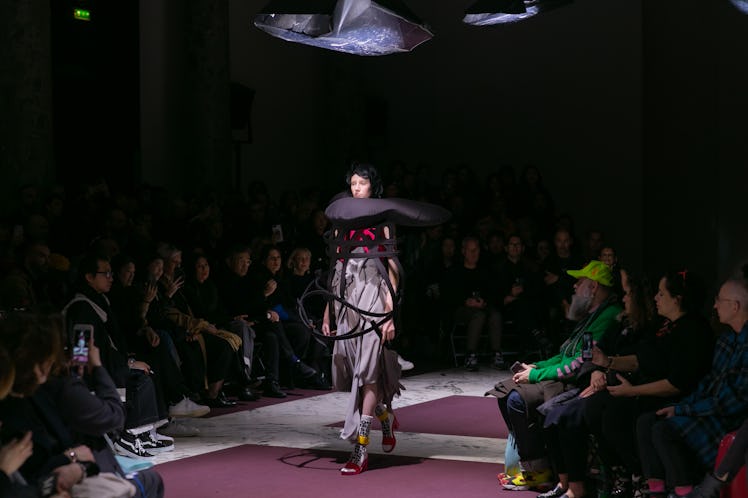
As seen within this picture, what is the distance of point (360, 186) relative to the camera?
6.86 meters

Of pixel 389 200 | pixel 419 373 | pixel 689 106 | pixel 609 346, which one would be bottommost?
pixel 419 373

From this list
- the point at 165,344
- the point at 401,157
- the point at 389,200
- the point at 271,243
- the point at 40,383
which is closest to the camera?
the point at 40,383

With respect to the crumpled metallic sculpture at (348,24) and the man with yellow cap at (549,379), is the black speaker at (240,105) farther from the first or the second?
the man with yellow cap at (549,379)

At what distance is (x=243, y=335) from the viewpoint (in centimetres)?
914

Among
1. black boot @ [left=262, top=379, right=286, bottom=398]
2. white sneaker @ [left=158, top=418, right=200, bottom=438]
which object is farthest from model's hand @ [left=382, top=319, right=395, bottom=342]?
black boot @ [left=262, top=379, right=286, bottom=398]

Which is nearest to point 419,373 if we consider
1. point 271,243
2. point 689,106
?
point 271,243

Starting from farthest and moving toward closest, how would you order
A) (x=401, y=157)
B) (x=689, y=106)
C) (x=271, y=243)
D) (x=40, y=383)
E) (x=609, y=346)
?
(x=401, y=157), (x=689, y=106), (x=271, y=243), (x=609, y=346), (x=40, y=383)

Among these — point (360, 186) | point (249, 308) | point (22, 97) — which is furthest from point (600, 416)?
point (22, 97)

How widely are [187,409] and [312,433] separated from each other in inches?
38.2

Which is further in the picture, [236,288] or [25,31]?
[25,31]

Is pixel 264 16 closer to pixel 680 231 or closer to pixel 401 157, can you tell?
pixel 680 231

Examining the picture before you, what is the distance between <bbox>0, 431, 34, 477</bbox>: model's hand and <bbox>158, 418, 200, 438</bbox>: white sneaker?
3721 mm

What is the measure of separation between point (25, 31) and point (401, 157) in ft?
20.4

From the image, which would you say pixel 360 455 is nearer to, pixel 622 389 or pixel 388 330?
pixel 388 330
